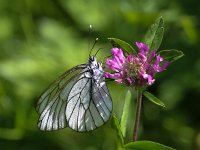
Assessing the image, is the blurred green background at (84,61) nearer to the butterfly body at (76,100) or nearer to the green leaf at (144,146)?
the butterfly body at (76,100)

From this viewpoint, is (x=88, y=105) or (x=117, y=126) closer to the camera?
(x=117, y=126)

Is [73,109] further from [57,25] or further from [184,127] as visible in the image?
[57,25]

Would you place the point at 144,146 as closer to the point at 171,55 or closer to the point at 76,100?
the point at 171,55

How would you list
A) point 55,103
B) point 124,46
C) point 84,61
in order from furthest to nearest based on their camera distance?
point 84,61 < point 55,103 < point 124,46

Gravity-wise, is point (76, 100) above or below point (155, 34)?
below

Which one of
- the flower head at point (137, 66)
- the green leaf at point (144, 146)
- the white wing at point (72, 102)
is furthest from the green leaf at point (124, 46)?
the green leaf at point (144, 146)

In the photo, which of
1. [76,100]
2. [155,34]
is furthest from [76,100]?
[155,34]

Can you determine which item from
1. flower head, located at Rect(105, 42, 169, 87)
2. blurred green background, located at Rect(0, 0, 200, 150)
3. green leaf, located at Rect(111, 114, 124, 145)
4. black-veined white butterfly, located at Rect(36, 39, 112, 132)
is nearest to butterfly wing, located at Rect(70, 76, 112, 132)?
black-veined white butterfly, located at Rect(36, 39, 112, 132)
